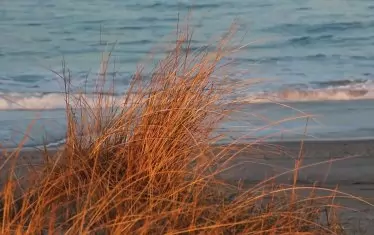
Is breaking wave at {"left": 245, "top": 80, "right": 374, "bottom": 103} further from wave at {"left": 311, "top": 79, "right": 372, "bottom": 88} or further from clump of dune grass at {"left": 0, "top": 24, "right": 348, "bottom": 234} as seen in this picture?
clump of dune grass at {"left": 0, "top": 24, "right": 348, "bottom": 234}

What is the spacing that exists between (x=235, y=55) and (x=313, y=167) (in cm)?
558

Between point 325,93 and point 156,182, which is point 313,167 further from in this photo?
point 325,93

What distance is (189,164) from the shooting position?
13.5ft

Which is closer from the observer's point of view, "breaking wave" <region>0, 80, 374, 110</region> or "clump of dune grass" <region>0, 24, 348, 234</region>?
"clump of dune grass" <region>0, 24, 348, 234</region>

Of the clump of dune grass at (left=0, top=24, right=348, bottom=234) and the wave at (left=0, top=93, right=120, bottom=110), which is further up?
the clump of dune grass at (left=0, top=24, right=348, bottom=234)

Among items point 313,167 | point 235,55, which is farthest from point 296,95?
point 313,167

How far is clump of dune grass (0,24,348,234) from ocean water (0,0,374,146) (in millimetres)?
329

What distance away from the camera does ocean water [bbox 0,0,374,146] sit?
24.6ft

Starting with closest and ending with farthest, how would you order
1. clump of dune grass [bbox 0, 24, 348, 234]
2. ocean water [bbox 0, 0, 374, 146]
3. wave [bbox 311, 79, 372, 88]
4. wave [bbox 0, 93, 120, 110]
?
clump of dune grass [bbox 0, 24, 348, 234] → ocean water [bbox 0, 0, 374, 146] → wave [bbox 0, 93, 120, 110] → wave [bbox 311, 79, 372, 88]

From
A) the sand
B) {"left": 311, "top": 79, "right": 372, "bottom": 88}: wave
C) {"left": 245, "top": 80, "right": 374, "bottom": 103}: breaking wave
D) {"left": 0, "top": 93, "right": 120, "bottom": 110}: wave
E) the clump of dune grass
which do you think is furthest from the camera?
{"left": 311, "top": 79, "right": 372, "bottom": 88}: wave

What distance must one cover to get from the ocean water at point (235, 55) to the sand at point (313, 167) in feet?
0.54

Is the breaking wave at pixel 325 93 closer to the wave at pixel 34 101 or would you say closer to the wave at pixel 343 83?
the wave at pixel 343 83

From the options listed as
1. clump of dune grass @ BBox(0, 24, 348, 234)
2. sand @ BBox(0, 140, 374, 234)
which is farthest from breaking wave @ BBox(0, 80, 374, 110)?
A: clump of dune grass @ BBox(0, 24, 348, 234)

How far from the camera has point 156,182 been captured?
3871 mm
